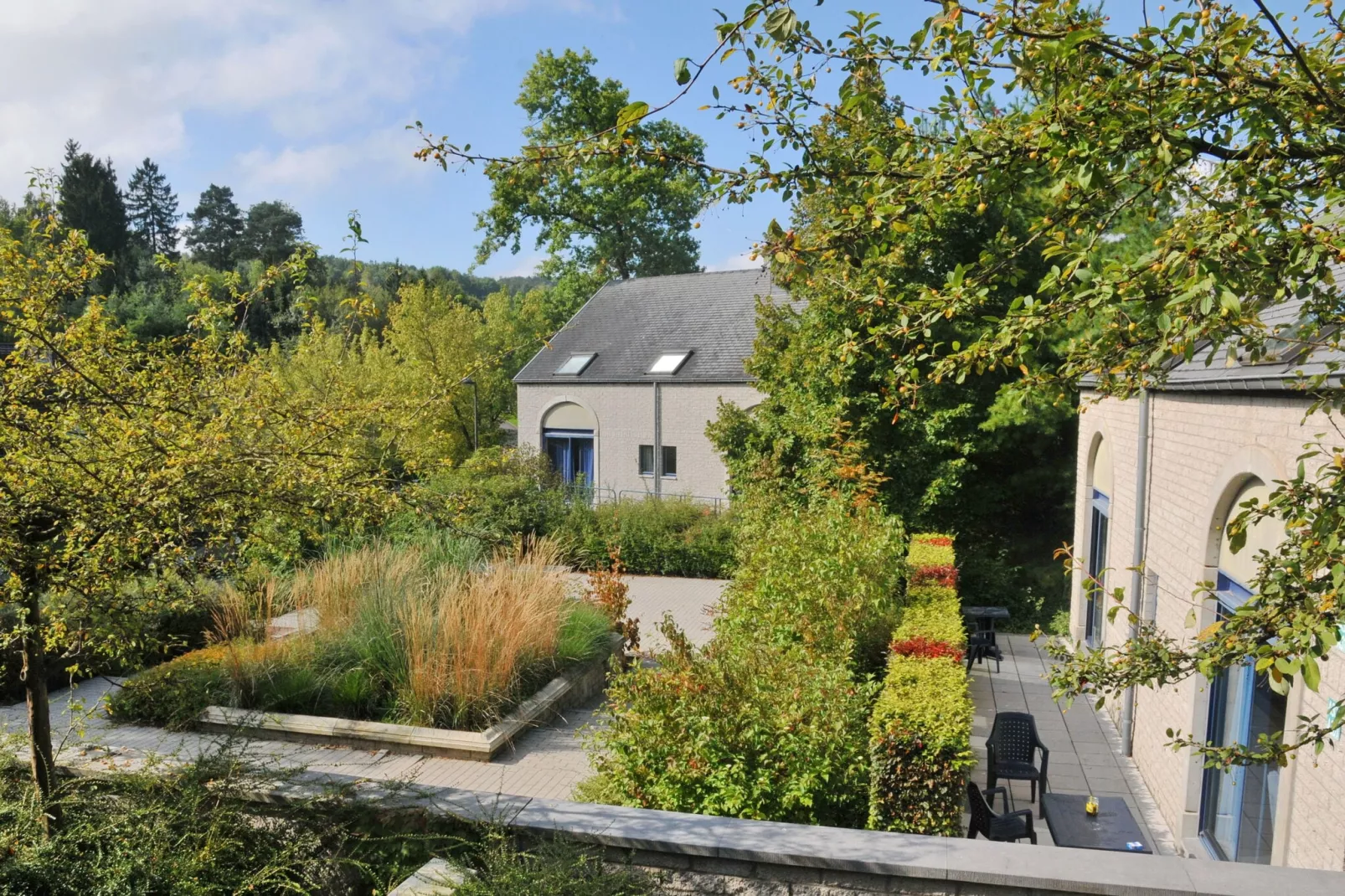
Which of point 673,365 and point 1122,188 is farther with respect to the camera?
point 673,365

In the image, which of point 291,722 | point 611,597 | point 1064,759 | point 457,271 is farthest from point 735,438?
point 457,271

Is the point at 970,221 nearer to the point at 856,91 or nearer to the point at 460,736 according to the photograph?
the point at 460,736

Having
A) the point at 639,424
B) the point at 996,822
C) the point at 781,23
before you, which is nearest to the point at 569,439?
the point at 639,424

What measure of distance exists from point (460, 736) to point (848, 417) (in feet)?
24.5

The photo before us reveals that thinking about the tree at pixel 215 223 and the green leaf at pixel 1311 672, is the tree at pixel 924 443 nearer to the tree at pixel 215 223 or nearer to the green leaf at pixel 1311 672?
the green leaf at pixel 1311 672

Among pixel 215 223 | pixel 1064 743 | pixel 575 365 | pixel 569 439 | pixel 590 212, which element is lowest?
pixel 1064 743

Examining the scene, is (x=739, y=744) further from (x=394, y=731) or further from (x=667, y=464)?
(x=667, y=464)

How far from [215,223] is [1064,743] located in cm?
6921

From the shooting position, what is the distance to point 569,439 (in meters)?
24.8

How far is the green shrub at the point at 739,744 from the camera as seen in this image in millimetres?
4574

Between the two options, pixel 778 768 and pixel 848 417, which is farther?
pixel 848 417

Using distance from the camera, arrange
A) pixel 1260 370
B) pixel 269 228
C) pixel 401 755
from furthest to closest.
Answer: pixel 269 228 < pixel 401 755 < pixel 1260 370

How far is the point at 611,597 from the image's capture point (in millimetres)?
9906

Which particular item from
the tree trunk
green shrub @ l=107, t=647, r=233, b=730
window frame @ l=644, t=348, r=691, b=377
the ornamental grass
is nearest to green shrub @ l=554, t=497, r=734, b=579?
window frame @ l=644, t=348, r=691, b=377
